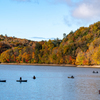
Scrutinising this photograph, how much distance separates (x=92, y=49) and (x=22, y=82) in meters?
111

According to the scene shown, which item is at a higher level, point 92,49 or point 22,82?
point 92,49

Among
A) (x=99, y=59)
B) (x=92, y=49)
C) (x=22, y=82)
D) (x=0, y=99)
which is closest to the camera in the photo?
(x=0, y=99)

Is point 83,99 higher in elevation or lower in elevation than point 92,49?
lower

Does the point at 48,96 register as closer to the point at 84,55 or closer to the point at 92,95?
the point at 92,95

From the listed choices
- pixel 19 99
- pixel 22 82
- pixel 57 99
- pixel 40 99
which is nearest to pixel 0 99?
pixel 19 99

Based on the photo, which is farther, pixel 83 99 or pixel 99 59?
pixel 99 59

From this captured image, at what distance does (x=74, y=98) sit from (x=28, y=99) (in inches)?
309

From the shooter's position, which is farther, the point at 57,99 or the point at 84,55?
the point at 84,55

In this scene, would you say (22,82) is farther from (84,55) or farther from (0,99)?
(84,55)

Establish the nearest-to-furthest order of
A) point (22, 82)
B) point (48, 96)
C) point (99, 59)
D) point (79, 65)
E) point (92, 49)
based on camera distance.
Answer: point (48, 96) → point (22, 82) → point (99, 59) → point (92, 49) → point (79, 65)

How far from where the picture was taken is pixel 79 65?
192 meters

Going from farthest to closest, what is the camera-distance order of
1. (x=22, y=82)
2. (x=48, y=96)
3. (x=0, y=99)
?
(x=22, y=82)
(x=48, y=96)
(x=0, y=99)

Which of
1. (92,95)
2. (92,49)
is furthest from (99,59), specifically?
(92,95)

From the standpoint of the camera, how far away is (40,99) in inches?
1618
